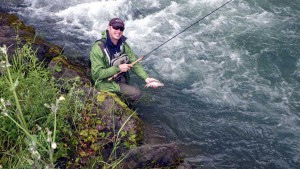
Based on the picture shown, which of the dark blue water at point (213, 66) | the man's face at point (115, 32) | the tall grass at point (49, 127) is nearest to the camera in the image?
the tall grass at point (49, 127)

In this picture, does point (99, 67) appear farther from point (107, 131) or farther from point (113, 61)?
point (107, 131)

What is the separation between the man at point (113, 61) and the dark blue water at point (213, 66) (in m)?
0.79

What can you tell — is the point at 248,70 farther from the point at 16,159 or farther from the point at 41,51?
the point at 16,159

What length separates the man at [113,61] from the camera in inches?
221

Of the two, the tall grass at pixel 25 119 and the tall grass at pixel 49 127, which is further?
the tall grass at pixel 49 127

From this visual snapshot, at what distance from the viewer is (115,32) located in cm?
560

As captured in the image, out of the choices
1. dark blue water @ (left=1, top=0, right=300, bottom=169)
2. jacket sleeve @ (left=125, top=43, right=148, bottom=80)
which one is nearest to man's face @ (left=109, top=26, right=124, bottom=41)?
jacket sleeve @ (left=125, top=43, right=148, bottom=80)

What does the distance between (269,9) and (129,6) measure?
4.08m

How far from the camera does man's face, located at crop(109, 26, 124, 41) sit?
5544mm

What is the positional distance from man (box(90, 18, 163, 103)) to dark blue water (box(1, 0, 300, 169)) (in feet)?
2.58

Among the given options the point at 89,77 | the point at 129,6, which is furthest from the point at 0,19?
the point at 129,6

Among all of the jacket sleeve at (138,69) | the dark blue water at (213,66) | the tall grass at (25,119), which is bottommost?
the dark blue water at (213,66)

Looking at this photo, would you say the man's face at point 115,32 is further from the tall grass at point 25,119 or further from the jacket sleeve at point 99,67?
the tall grass at point 25,119

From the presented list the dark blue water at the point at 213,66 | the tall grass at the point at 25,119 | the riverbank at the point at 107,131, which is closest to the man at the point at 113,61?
the riverbank at the point at 107,131
